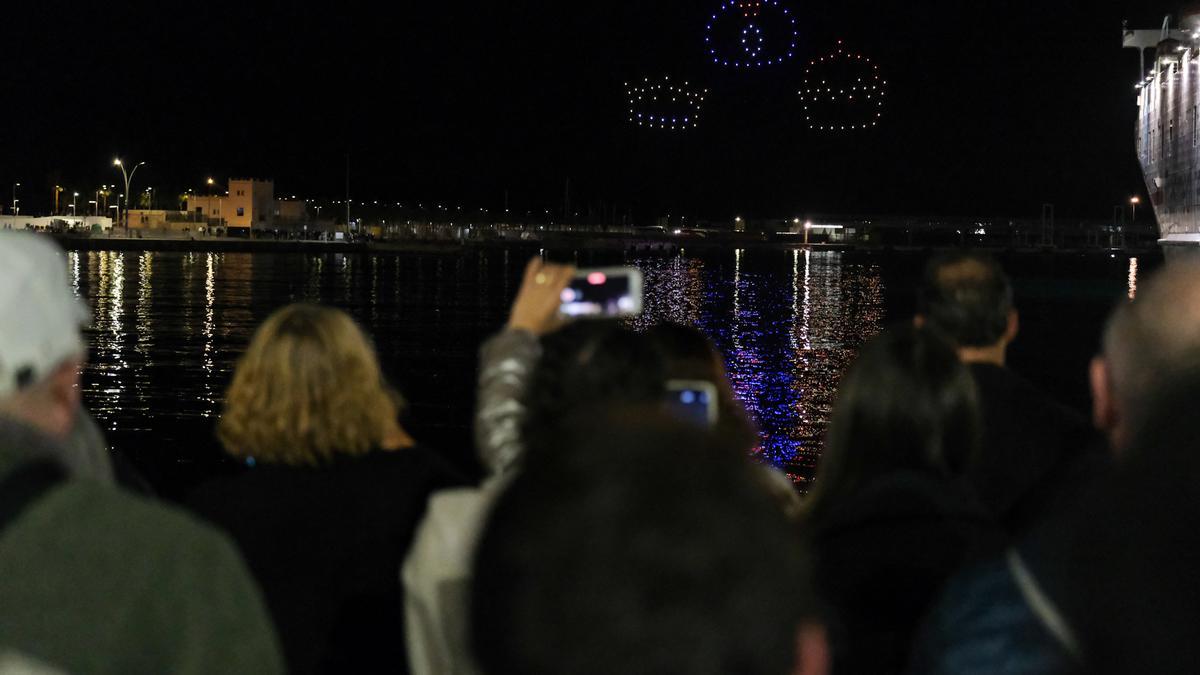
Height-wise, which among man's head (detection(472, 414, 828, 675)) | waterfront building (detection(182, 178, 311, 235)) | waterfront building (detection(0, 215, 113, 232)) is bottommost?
man's head (detection(472, 414, 828, 675))

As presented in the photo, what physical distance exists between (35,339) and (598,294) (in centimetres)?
192

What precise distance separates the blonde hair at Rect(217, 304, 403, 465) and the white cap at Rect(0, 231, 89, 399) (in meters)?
1.27

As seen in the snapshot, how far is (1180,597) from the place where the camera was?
1616mm

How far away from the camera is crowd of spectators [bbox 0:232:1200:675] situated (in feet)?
4.58

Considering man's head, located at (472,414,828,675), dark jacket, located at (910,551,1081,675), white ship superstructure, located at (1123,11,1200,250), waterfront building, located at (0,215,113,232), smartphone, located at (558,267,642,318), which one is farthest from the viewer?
waterfront building, located at (0,215,113,232)

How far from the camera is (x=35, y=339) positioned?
7.00 ft

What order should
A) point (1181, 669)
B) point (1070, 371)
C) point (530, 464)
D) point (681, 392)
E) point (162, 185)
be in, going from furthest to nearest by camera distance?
point (162, 185), point (1070, 371), point (681, 392), point (1181, 669), point (530, 464)

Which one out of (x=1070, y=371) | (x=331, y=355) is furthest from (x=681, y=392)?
(x=1070, y=371)

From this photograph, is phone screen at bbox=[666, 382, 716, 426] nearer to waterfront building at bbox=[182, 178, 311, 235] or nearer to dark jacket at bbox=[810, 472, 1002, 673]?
dark jacket at bbox=[810, 472, 1002, 673]

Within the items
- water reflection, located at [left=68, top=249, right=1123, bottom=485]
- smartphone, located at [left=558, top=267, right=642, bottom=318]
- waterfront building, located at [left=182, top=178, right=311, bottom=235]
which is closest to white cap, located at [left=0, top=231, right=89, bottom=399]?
smartphone, located at [left=558, top=267, right=642, bottom=318]

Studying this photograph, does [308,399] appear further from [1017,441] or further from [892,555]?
[1017,441]

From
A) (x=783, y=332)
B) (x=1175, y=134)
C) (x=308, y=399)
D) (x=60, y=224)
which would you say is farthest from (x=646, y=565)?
(x=60, y=224)

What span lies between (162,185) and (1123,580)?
581 feet

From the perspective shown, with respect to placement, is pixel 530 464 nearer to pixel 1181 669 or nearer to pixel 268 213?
pixel 1181 669
